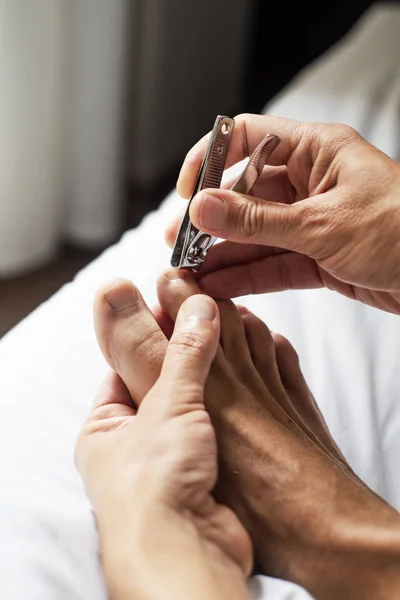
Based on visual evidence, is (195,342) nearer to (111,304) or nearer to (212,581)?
(111,304)

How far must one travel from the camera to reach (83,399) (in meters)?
0.87

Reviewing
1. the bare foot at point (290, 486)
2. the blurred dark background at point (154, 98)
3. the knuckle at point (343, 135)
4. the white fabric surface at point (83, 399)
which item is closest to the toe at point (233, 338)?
the bare foot at point (290, 486)

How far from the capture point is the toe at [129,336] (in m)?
0.82

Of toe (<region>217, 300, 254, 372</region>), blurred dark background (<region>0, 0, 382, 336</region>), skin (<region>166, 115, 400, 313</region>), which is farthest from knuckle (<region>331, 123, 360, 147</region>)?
blurred dark background (<region>0, 0, 382, 336</region>)

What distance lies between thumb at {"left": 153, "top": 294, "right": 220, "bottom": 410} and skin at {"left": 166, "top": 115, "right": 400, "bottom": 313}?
85mm

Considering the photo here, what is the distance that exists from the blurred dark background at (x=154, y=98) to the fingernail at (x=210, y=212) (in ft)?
3.71

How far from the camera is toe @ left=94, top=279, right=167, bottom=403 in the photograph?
0.82 m

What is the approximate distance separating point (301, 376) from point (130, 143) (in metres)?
1.85

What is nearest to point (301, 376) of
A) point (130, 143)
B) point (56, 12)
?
point (56, 12)

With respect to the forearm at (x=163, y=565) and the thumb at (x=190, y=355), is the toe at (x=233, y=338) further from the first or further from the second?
the forearm at (x=163, y=565)

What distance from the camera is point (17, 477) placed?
746 mm

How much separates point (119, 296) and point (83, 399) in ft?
0.40

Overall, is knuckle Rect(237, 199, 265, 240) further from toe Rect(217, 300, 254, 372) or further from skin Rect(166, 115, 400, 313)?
Result: toe Rect(217, 300, 254, 372)

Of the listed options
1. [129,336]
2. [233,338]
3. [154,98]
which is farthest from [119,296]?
[154,98]
